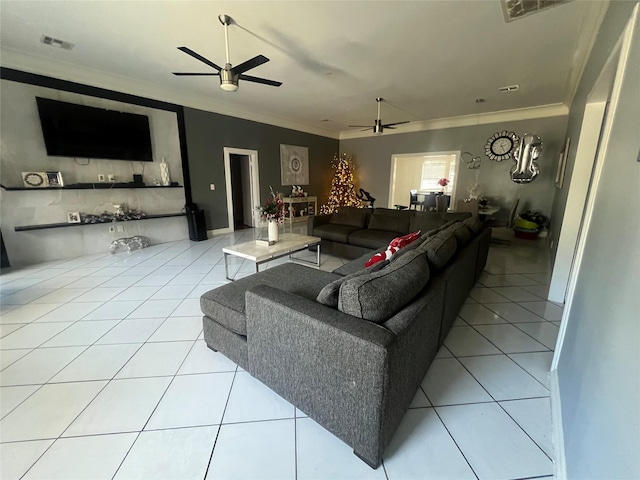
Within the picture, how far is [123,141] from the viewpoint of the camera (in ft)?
13.6

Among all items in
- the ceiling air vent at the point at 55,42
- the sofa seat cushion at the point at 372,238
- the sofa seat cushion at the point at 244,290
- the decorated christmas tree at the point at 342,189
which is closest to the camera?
the sofa seat cushion at the point at 244,290

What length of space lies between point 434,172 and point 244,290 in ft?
29.6

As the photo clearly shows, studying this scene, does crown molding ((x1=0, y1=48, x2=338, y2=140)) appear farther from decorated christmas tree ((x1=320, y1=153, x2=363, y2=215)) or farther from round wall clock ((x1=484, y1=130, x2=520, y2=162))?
round wall clock ((x1=484, y1=130, x2=520, y2=162))

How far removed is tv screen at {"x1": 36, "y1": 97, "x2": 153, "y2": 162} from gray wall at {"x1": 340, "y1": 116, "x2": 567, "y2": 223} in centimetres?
578

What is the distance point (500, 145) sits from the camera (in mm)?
5887

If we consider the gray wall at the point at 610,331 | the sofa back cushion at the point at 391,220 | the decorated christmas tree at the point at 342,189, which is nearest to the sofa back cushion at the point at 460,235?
the gray wall at the point at 610,331

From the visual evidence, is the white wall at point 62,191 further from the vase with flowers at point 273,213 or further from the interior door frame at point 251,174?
the vase with flowers at point 273,213

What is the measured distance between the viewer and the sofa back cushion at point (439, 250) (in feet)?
5.49

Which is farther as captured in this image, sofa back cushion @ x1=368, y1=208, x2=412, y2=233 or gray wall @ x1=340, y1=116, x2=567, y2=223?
gray wall @ x1=340, y1=116, x2=567, y2=223

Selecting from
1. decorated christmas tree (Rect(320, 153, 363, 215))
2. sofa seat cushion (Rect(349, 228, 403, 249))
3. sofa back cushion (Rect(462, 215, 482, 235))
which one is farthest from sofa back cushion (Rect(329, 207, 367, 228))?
decorated christmas tree (Rect(320, 153, 363, 215))

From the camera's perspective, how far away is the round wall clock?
574 centimetres

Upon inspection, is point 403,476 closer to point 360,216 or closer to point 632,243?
point 632,243

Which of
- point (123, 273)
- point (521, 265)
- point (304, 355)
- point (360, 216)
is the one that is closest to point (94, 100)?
point (123, 273)

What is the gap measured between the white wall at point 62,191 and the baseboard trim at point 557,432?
18.4 ft
